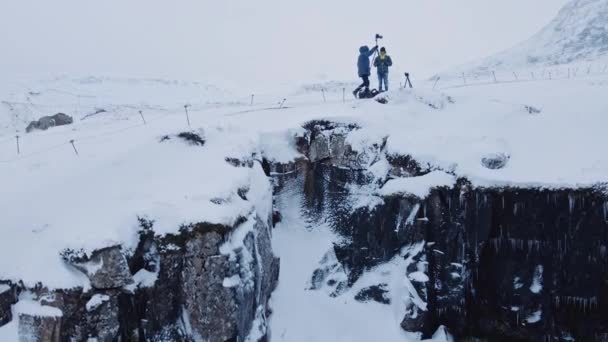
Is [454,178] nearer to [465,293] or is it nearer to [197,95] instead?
[465,293]

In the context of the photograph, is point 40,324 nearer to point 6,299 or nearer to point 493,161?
point 6,299

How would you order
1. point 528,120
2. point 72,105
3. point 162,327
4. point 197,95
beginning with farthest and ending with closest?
1. point 197,95
2. point 72,105
3. point 528,120
4. point 162,327

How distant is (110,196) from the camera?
1293cm

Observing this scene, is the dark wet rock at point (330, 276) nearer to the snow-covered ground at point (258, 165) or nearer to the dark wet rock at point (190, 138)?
the snow-covered ground at point (258, 165)

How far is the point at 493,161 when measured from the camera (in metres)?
14.5

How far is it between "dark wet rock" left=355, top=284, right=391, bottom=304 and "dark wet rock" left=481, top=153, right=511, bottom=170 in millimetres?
4828

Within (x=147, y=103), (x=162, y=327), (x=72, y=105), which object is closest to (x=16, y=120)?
(x=72, y=105)

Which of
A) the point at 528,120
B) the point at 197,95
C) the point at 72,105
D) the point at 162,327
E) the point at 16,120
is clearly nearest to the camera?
the point at 162,327

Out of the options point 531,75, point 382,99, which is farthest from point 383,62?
point 531,75

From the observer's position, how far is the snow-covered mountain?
128ft

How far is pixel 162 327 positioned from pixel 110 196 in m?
3.77

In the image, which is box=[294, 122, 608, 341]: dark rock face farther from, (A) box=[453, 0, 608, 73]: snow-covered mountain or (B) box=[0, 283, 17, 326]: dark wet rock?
(A) box=[453, 0, 608, 73]: snow-covered mountain

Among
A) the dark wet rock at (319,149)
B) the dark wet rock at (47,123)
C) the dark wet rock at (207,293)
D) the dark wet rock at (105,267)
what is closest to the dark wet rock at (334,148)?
the dark wet rock at (319,149)

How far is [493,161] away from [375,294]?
17.9 ft
